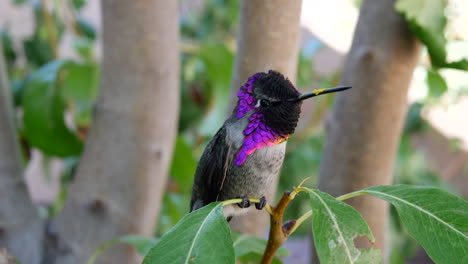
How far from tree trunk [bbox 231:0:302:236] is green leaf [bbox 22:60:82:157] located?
711mm

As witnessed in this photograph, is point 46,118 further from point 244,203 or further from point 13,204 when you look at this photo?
point 244,203

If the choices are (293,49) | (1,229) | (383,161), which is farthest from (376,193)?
(1,229)

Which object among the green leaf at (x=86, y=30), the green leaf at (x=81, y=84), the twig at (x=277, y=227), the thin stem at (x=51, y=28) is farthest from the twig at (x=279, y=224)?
the green leaf at (x=86, y=30)

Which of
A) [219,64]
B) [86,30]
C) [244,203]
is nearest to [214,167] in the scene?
[244,203]

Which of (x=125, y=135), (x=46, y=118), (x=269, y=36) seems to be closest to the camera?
(x=269, y=36)

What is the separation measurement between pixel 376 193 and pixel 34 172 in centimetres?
309

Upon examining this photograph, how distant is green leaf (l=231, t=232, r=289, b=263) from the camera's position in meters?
0.59

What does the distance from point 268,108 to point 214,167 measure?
0.10 meters

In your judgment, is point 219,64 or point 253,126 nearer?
point 253,126

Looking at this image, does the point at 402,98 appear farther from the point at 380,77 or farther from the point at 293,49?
the point at 293,49

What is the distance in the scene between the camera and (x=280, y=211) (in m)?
0.46

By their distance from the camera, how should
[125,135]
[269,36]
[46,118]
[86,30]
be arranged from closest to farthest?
[269,36] → [125,135] → [46,118] → [86,30]

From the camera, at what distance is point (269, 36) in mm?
591

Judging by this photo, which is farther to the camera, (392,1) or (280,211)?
(392,1)
